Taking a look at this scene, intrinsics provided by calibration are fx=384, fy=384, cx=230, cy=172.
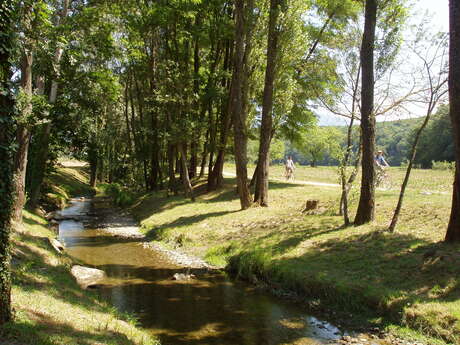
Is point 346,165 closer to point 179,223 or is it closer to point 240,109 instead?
point 240,109

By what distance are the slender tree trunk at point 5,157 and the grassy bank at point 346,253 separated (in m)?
7.68

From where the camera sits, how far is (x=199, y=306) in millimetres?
10555

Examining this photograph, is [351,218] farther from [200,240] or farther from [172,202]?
[172,202]

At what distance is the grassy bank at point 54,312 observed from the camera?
617 centimetres

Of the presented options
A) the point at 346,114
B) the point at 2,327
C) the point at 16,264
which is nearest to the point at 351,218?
the point at 346,114

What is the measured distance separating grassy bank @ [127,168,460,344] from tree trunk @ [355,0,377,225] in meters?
0.66

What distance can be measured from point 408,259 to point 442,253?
0.88 metres

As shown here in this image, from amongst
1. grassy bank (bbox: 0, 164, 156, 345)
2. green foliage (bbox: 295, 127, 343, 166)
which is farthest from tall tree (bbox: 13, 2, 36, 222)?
green foliage (bbox: 295, 127, 343, 166)

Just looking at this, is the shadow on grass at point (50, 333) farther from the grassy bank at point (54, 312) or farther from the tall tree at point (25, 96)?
the tall tree at point (25, 96)

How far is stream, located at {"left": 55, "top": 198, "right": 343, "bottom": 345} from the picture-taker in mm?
8672

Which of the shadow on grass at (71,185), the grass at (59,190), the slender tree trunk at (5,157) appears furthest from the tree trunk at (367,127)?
the shadow on grass at (71,185)

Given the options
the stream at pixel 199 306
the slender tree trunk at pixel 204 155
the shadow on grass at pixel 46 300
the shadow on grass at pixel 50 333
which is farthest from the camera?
the slender tree trunk at pixel 204 155

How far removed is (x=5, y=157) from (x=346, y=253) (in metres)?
9.90

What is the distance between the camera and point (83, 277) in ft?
40.2
